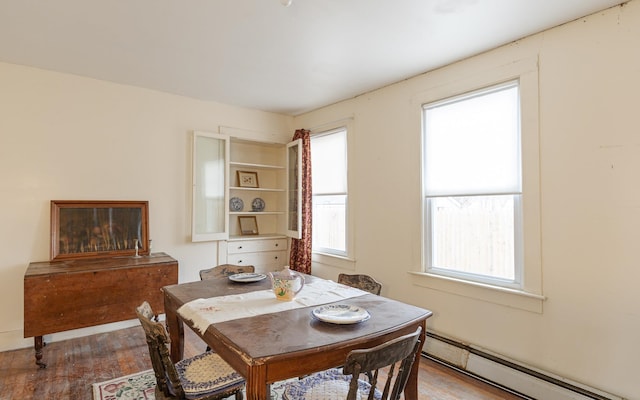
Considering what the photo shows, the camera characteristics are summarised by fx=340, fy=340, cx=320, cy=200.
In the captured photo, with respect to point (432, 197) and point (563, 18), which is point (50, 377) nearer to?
point (432, 197)

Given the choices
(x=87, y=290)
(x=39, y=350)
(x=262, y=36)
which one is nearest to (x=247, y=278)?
(x=87, y=290)

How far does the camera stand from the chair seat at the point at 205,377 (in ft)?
5.45

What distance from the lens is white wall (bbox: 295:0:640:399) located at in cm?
206

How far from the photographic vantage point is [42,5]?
2172 mm

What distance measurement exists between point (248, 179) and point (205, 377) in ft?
10.6

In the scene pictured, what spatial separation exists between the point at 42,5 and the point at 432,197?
3220 mm

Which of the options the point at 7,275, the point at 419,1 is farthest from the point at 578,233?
the point at 7,275

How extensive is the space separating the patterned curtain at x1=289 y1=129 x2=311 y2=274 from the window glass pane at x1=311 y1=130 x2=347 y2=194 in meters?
0.15

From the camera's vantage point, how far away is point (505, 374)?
2.52 m

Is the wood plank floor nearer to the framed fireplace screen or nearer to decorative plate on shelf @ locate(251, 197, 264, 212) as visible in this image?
the framed fireplace screen

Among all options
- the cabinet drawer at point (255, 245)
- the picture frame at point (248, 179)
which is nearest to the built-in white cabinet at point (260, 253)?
the cabinet drawer at point (255, 245)

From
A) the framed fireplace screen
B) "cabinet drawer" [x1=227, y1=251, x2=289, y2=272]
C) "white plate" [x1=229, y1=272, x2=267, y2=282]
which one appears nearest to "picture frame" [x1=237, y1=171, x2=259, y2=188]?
"cabinet drawer" [x1=227, y1=251, x2=289, y2=272]

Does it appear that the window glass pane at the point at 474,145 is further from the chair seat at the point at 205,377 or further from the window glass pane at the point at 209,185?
the window glass pane at the point at 209,185

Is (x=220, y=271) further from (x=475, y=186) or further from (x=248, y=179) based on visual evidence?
(x=475, y=186)
